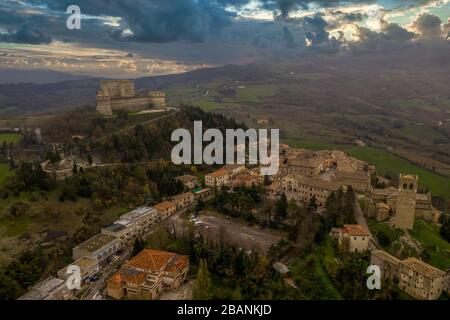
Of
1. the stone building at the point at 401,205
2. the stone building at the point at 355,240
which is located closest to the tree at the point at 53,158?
the stone building at the point at 355,240

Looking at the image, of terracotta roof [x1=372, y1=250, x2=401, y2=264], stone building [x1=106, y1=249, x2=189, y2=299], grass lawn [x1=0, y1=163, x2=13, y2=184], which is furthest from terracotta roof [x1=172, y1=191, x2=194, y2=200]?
terracotta roof [x1=372, y1=250, x2=401, y2=264]

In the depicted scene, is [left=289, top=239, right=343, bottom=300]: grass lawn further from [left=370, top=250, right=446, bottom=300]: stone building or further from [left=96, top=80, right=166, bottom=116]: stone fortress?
[left=96, top=80, right=166, bottom=116]: stone fortress

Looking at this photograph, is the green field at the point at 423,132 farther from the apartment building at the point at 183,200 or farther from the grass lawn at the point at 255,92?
the apartment building at the point at 183,200

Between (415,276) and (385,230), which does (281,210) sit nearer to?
(385,230)

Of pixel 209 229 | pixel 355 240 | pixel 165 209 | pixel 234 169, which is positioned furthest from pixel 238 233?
pixel 234 169

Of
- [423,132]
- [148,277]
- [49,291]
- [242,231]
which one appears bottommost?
[49,291]
